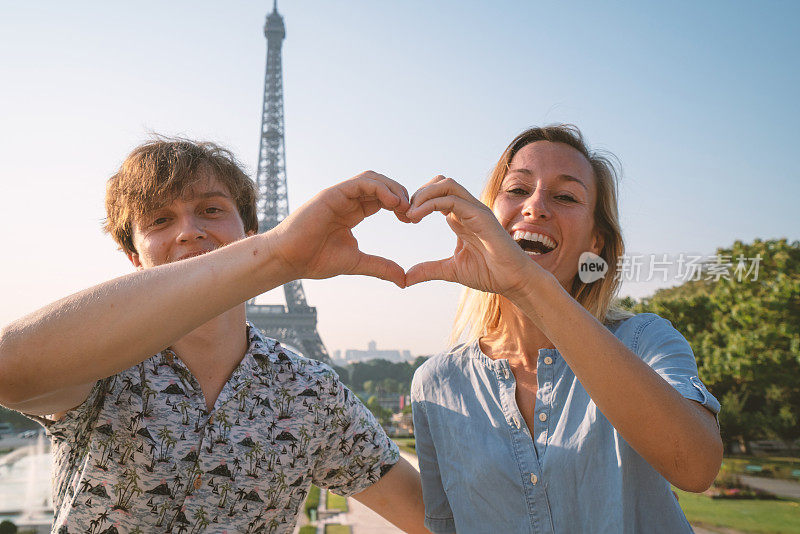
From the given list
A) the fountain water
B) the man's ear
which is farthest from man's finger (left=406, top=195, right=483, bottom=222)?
the fountain water

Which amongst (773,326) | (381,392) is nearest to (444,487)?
(773,326)

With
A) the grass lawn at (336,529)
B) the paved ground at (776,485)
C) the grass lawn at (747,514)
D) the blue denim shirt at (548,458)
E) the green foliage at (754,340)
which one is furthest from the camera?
the green foliage at (754,340)

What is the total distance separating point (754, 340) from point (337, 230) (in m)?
25.8

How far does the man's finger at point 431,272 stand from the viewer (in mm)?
2436

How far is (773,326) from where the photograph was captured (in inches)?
933

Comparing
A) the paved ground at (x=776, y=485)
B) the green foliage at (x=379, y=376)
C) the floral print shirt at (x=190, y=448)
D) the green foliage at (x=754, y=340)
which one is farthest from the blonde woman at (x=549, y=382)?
the green foliage at (x=379, y=376)

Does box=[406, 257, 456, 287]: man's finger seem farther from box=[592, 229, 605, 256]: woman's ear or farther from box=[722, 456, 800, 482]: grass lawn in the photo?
box=[722, 456, 800, 482]: grass lawn

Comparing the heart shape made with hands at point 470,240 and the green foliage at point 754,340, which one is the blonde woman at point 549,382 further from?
the green foliage at point 754,340

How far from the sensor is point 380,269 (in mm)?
2385

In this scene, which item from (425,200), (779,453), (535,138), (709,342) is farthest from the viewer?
(779,453)

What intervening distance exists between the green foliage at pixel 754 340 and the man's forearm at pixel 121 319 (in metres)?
25.2

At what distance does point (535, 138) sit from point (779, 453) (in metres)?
33.1

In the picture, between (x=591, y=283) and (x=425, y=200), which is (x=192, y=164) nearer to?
(x=425, y=200)

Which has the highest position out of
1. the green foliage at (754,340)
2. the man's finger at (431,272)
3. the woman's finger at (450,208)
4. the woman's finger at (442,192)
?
the green foliage at (754,340)
